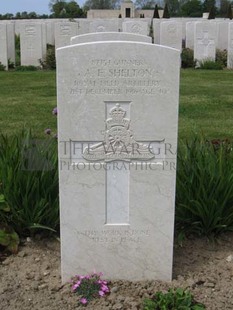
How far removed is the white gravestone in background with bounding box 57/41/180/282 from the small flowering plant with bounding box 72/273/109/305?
0.23ft

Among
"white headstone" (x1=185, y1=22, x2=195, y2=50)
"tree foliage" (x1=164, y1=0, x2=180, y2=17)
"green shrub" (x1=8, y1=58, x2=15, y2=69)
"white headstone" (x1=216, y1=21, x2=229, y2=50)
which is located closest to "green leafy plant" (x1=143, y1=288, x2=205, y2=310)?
"green shrub" (x1=8, y1=58, x2=15, y2=69)

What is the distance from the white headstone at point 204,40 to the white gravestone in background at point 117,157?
12.9 meters

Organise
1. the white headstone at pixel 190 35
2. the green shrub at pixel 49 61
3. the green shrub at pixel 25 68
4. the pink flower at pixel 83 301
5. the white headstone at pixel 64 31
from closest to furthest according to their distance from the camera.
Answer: the pink flower at pixel 83 301
the green shrub at pixel 25 68
the green shrub at pixel 49 61
the white headstone at pixel 64 31
the white headstone at pixel 190 35

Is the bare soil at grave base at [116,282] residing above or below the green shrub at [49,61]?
below

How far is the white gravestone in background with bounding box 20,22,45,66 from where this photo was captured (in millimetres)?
15336

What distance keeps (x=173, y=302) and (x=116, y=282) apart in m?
0.45

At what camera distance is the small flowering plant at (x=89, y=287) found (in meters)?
2.92

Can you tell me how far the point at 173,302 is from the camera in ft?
9.04

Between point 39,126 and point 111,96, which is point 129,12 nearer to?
point 39,126

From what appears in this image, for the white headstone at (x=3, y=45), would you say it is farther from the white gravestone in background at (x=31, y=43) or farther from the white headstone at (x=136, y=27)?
the white headstone at (x=136, y=27)

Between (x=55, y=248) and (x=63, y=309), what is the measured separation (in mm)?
716

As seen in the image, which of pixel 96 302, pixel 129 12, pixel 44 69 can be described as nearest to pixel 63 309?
pixel 96 302

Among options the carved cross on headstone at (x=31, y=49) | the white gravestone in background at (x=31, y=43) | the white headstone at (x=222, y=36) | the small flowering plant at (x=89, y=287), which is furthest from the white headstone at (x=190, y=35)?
the small flowering plant at (x=89, y=287)

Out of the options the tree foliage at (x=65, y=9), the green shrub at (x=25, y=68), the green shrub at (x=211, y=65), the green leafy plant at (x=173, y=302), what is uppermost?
the tree foliage at (x=65, y=9)
